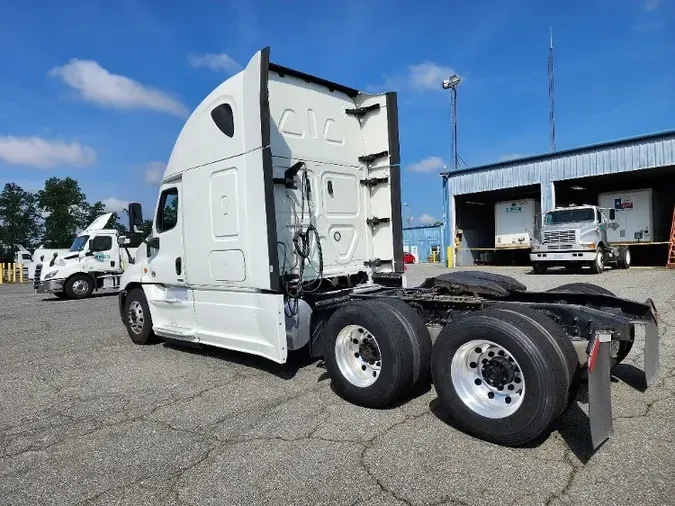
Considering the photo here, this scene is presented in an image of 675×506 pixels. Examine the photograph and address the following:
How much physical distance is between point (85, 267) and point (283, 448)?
648 inches

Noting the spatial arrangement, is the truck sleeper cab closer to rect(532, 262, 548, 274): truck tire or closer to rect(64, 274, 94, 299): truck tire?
rect(532, 262, 548, 274): truck tire

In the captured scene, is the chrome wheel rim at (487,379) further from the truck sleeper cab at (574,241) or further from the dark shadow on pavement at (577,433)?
the truck sleeper cab at (574,241)

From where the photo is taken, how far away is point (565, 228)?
18625 mm

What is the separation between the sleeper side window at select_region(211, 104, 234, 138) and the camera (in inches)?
210

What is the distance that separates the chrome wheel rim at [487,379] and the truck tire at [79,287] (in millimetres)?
16981

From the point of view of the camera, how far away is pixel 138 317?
745 cm

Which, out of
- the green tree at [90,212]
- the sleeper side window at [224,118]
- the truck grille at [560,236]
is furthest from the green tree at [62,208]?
the sleeper side window at [224,118]

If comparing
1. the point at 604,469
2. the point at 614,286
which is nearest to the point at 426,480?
the point at 604,469

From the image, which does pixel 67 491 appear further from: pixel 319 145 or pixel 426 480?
pixel 319 145

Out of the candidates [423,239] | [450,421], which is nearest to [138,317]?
[450,421]

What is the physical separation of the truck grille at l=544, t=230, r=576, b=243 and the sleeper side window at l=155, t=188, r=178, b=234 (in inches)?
641

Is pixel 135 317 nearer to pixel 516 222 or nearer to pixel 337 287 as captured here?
pixel 337 287

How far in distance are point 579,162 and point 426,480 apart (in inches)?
915

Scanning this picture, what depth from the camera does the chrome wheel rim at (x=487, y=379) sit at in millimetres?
3516
